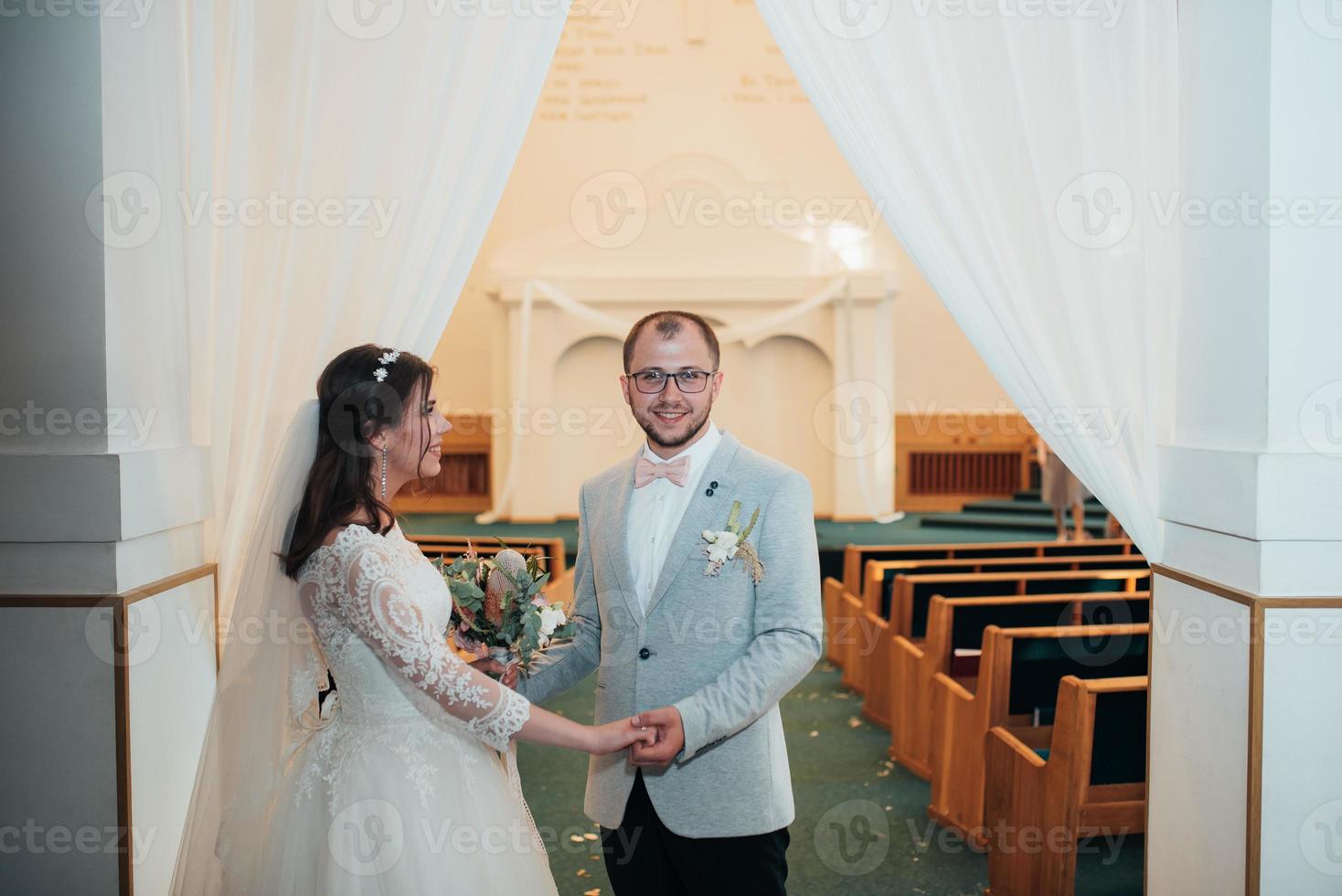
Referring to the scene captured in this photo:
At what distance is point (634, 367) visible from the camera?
7.56 ft

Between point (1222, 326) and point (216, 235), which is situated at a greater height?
point (216, 235)

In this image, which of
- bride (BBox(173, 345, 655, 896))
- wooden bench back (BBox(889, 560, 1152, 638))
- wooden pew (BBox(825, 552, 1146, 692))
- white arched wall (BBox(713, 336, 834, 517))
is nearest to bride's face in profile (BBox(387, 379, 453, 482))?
bride (BBox(173, 345, 655, 896))

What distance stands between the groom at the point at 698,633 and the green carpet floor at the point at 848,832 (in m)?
1.49

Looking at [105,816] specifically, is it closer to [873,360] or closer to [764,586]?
[764,586]

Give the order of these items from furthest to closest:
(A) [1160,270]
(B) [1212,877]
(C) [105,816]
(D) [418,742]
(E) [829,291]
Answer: (E) [829,291] < (A) [1160,270] < (B) [1212,877] < (C) [105,816] < (D) [418,742]

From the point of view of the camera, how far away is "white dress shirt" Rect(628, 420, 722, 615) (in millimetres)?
2369

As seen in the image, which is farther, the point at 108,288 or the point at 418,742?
the point at 108,288

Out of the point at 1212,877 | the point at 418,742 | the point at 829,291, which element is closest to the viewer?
the point at 418,742

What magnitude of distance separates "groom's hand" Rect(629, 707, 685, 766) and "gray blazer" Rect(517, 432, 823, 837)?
34 mm

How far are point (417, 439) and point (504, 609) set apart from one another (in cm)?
40

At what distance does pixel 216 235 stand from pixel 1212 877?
291 centimetres

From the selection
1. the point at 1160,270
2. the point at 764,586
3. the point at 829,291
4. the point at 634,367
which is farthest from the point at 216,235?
the point at 829,291

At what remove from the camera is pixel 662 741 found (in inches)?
83.8

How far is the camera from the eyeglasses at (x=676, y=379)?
7.44 feet
